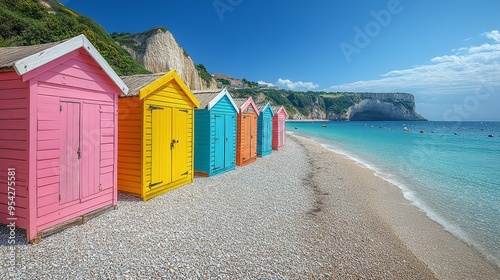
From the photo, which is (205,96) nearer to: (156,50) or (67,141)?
(67,141)

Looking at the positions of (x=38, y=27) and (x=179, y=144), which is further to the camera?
(x=38, y=27)

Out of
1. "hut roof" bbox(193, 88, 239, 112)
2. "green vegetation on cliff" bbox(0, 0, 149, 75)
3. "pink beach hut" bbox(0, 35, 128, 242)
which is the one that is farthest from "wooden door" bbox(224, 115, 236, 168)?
"green vegetation on cliff" bbox(0, 0, 149, 75)

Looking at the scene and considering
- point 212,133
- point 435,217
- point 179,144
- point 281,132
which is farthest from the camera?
A: point 281,132

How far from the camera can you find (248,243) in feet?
15.9

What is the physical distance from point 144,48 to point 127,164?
43.6m

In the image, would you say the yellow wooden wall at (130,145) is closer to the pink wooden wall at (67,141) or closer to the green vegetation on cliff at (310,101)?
the pink wooden wall at (67,141)

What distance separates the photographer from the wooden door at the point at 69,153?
4852 millimetres

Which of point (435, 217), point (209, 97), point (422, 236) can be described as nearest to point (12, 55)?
point (209, 97)

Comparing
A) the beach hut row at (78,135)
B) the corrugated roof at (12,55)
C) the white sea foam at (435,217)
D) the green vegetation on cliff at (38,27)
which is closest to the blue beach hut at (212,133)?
the beach hut row at (78,135)

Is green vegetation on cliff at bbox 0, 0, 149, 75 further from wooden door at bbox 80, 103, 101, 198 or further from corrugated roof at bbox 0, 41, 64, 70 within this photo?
wooden door at bbox 80, 103, 101, 198

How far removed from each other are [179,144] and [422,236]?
7.45 metres

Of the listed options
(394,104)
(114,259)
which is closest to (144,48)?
(114,259)

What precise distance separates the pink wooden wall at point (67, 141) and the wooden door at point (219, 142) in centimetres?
479

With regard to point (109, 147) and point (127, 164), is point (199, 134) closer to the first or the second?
point (127, 164)
